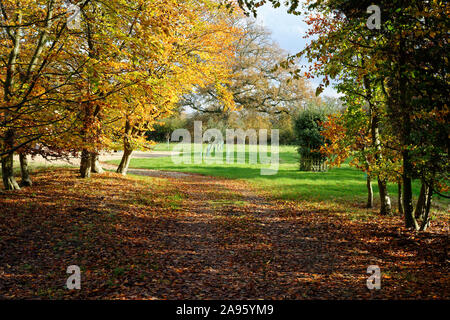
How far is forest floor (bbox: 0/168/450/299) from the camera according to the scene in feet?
15.3

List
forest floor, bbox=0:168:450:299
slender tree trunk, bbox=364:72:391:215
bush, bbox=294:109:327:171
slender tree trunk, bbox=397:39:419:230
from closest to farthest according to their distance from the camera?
1. forest floor, bbox=0:168:450:299
2. slender tree trunk, bbox=397:39:419:230
3. slender tree trunk, bbox=364:72:391:215
4. bush, bbox=294:109:327:171

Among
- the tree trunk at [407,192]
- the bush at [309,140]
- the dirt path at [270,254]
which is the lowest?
the dirt path at [270,254]

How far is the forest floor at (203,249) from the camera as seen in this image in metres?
4.67

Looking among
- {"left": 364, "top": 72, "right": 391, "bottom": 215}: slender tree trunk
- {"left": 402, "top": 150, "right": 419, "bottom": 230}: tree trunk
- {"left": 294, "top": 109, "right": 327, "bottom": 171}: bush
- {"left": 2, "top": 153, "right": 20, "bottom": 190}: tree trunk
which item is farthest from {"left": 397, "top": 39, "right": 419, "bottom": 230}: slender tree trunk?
{"left": 294, "top": 109, "right": 327, "bottom": 171}: bush

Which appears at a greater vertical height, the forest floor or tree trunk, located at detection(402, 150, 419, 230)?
tree trunk, located at detection(402, 150, 419, 230)

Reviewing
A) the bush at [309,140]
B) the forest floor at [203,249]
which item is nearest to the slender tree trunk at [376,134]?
the forest floor at [203,249]

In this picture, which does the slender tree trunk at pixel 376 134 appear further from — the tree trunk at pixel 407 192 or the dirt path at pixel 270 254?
the dirt path at pixel 270 254

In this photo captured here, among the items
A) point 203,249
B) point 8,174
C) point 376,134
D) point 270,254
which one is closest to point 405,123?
point 376,134

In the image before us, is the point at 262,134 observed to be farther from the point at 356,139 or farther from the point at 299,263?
the point at 299,263

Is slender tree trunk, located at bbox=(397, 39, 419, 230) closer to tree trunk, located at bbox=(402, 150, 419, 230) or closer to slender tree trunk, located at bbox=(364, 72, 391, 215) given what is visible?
tree trunk, located at bbox=(402, 150, 419, 230)

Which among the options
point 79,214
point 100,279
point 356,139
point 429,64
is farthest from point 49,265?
point 356,139

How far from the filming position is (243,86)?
30766 millimetres

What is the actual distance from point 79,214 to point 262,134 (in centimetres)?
2855

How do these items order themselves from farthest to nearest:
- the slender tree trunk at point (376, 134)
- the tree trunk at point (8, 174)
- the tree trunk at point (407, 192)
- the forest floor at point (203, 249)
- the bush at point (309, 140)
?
the bush at point (309, 140)
the tree trunk at point (8, 174)
the slender tree trunk at point (376, 134)
the tree trunk at point (407, 192)
the forest floor at point (203, 249)
